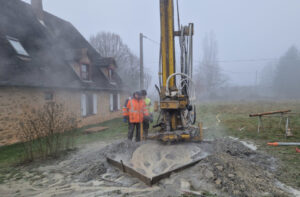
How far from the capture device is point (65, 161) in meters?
5.66

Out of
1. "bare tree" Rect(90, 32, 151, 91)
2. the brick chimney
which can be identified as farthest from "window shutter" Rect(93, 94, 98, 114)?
"bare tree" Rect(90, 32, 151, 91)

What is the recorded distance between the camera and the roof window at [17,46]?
31.0 feet

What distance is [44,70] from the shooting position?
33.8 ft

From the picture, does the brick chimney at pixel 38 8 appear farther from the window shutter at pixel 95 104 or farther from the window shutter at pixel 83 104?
the window shutter at pixel 95 104

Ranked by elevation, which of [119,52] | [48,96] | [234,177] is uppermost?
[119,52]

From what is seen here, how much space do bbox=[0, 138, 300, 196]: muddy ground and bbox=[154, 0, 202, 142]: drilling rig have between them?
49cm

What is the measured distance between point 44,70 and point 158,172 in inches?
351

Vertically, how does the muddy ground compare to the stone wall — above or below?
below

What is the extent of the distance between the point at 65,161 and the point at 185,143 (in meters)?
3.45

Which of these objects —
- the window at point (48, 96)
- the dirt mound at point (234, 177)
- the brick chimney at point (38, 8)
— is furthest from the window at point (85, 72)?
the dirt mound at point (234, 177)

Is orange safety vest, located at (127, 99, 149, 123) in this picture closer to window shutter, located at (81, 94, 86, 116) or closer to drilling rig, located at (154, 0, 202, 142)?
drilling rig, located at (154, 0, 202, 142)

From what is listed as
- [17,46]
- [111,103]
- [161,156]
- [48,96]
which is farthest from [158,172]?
[111,103]

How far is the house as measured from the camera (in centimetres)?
862

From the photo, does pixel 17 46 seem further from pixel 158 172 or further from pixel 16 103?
pixel 158 172
